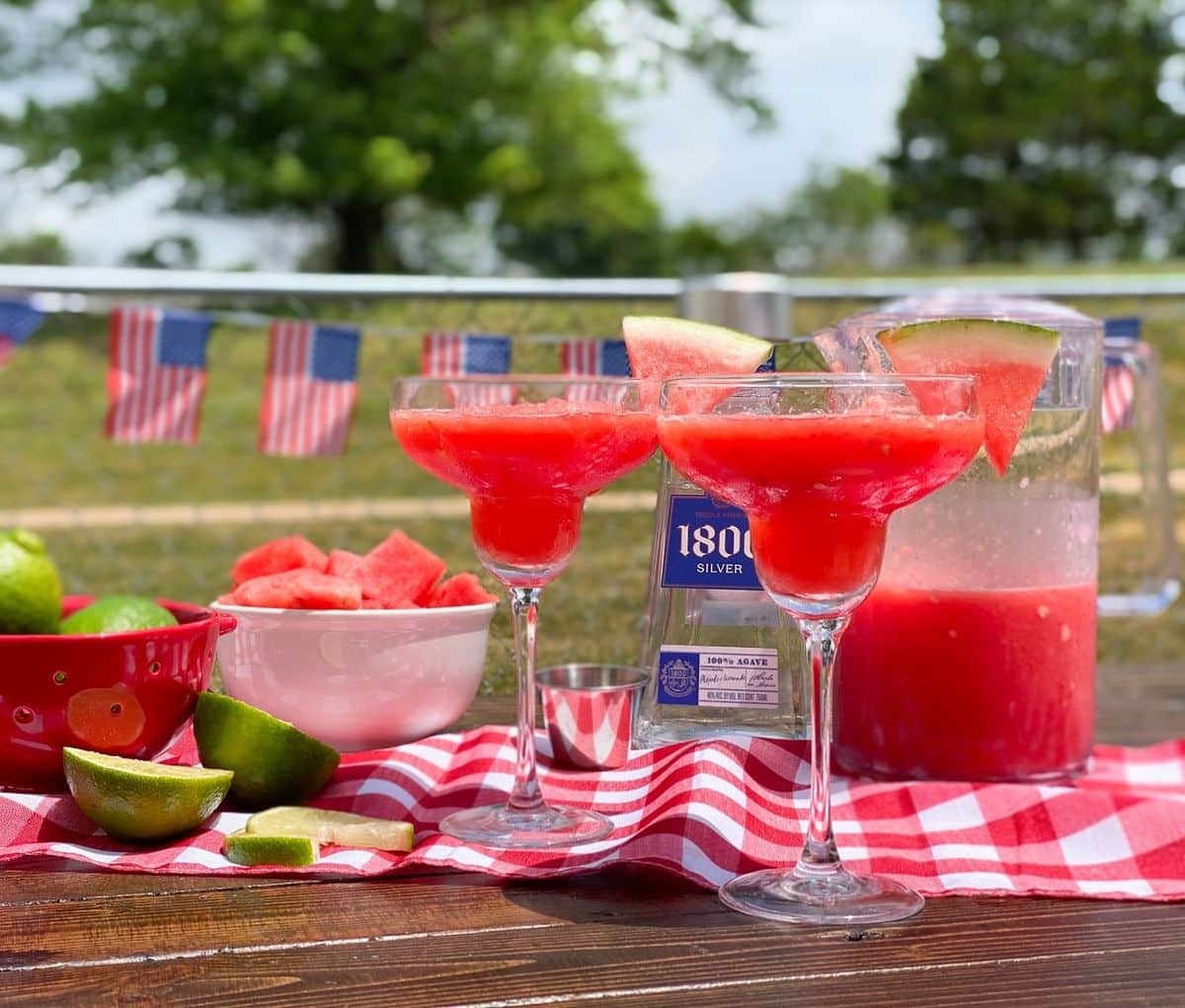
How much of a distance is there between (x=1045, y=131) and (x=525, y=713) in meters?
23.8

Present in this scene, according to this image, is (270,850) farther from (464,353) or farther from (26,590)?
(464,353)

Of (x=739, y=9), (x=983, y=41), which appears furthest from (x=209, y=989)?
(x=983, y=41)

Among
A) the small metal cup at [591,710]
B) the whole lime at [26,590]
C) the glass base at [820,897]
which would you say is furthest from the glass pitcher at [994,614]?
the whole lime at [26,590]

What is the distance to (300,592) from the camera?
1.56 meters

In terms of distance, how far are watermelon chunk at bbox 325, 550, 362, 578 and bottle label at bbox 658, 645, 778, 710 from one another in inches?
14.7

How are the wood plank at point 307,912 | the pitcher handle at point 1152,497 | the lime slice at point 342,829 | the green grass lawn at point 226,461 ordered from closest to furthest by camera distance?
the wood plank at point 307,912 → the lime slice at point 342,829 → the pitcher handle at point 1152,497 → the green grass lawn at point 226,461

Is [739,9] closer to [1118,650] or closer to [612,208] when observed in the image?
[612,208]

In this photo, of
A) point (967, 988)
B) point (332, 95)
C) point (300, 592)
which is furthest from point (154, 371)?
point (332, 95)

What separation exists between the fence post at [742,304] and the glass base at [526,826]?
1383 mm

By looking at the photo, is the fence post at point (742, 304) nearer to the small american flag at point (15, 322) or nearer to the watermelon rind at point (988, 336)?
the watermelon rind at point (988, 336)

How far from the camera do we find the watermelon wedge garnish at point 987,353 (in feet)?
4.47

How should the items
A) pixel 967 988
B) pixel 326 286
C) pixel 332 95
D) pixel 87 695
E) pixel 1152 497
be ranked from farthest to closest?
pixel 332 95, pixel 326 286, pixel 1152 497, pixel 87 695, pixel 967 988

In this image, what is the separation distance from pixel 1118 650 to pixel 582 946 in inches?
181

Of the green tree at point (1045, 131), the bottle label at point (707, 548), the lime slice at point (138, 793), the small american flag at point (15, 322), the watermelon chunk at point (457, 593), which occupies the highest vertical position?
the green tree at point (1045, 131)
